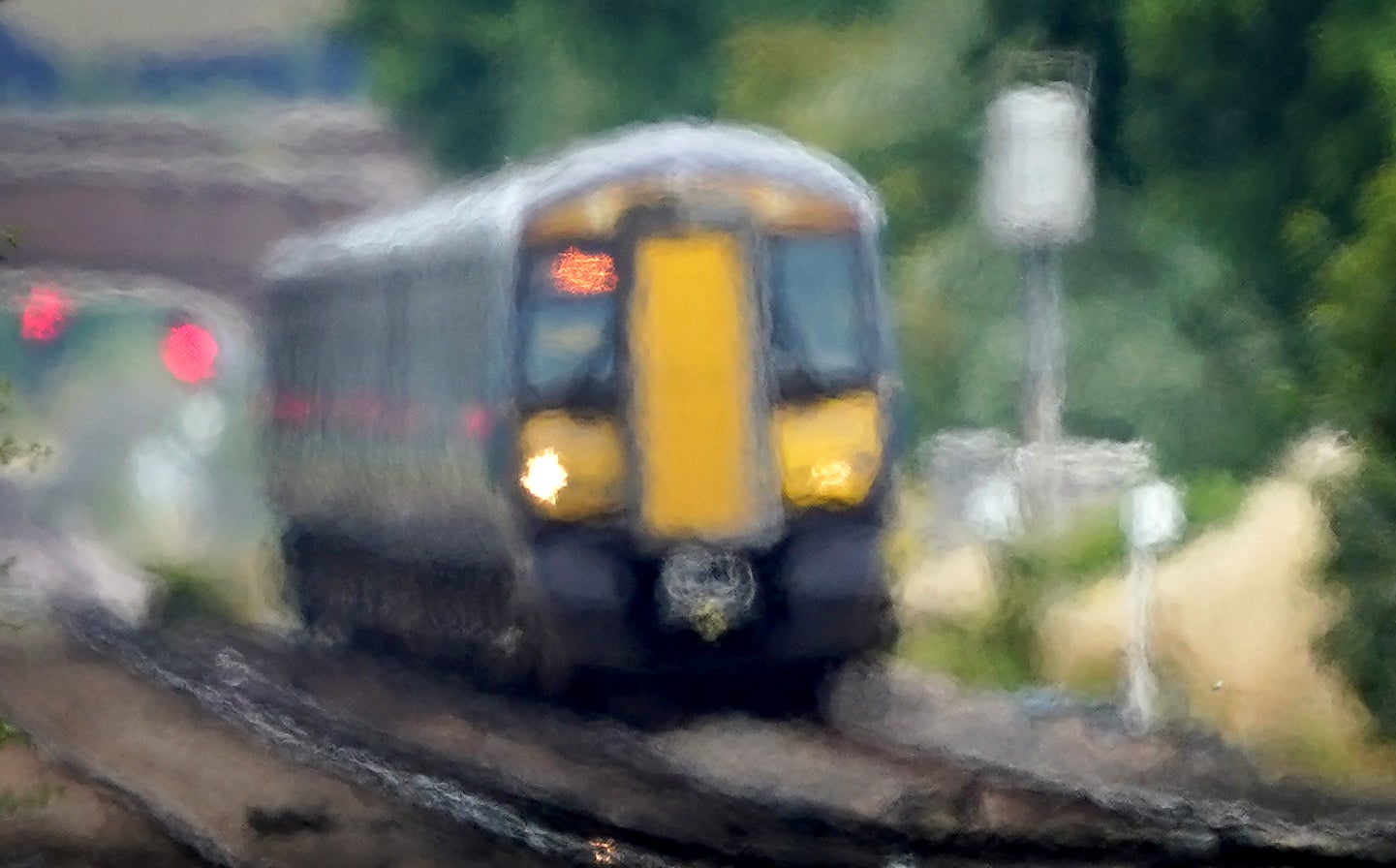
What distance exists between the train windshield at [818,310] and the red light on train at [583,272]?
73 centimetres

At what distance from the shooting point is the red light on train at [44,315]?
18.7 meters

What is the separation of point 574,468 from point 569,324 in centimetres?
66

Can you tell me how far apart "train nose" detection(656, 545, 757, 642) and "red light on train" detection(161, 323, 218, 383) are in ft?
43.9

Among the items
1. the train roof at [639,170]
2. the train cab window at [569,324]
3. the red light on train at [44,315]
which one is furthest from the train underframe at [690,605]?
the red light on train at [44,315]

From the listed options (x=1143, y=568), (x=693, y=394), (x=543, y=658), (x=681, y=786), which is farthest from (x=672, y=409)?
(x=1143, y=568)

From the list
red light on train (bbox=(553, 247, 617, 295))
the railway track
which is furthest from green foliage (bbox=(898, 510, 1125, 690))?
red light on train (bbox=(553, 247, 617, 295))

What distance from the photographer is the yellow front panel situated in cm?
1095

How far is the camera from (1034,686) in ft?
41.4

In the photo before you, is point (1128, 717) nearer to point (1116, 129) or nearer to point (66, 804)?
point (66, 804)

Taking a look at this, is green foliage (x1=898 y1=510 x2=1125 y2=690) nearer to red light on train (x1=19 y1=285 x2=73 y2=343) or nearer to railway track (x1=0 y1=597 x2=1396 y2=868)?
railway track (x1=0 y1=597 x2=1396 y2=868)

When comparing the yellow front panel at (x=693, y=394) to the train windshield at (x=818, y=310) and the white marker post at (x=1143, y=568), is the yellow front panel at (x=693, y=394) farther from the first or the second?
the white marker post at (x=1143, y=568)

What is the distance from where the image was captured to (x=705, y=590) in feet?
36.2

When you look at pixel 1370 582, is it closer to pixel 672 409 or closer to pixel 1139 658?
pixel 1139 658

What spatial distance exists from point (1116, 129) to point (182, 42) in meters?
7.71
